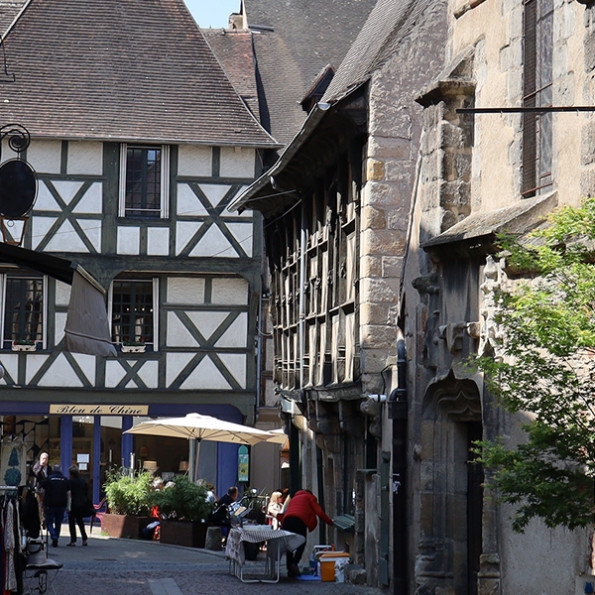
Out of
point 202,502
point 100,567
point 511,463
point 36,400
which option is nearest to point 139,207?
point 36,400

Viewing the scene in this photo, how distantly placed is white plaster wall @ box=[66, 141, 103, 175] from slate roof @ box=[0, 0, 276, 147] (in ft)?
0.95

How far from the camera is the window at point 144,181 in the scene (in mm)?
25594

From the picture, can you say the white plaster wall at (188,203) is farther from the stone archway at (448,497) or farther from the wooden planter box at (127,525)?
the stone archway at (448,497)

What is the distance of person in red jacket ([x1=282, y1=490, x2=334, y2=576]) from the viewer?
1566cm

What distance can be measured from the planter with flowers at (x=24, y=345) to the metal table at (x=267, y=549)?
35.2ft

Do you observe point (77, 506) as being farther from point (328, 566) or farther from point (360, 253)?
point (360, 253)

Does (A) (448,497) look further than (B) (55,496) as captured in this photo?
No

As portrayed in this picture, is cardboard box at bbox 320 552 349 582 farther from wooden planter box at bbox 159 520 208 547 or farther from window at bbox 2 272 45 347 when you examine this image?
window at bbox 2 272 45 347

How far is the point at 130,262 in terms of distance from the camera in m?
25.3

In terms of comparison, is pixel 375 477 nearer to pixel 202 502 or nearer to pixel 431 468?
pixel 431 468

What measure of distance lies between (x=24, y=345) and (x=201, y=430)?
4.93 meters

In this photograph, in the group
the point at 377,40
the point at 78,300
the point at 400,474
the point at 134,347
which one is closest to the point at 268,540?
the point at 400,474

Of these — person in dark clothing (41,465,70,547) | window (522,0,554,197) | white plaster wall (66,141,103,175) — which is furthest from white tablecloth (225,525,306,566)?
white plaster wall (66,141,103,175)

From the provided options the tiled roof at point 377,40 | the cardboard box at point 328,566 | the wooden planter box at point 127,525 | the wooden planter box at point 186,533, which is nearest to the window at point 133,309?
the wooden planter box at point 127,525
